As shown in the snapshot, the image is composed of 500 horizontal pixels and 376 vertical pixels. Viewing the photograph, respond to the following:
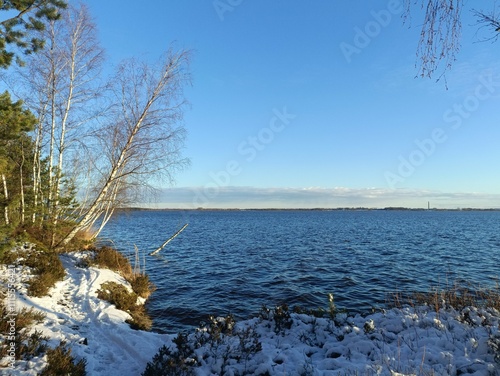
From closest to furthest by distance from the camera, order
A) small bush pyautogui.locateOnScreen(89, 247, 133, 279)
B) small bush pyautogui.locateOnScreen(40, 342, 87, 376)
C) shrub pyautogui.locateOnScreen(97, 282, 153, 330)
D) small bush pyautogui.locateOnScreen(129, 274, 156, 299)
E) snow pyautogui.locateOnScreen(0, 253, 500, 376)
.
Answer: snow pyautogui.locateOnScreen(0, 253, 500, 376), small bush pyautogui.locateOnScreen(40, 342, 87, 376), shrub pyautogui.locateOnScreen(97, 282, 153, 330), small bush pyautogui.locateOnScreen(129, 274, 156, 299), small bush pyautogui.locateOnScreen(89, 247, 133, 279)

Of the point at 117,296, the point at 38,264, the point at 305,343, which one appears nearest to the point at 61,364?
the point at 305,343

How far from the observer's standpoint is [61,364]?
17.7 feet

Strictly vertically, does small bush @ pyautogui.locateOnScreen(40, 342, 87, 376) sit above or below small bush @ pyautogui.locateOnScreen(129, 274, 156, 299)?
above

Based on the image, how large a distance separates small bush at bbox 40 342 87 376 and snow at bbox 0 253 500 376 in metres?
0.19

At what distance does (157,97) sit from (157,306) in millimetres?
9462

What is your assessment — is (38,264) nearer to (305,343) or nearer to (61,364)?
(61,364)

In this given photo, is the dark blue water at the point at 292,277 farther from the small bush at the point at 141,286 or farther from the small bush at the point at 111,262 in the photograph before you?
the small bush at the point at 111,262

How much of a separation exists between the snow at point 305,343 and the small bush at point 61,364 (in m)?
0.19

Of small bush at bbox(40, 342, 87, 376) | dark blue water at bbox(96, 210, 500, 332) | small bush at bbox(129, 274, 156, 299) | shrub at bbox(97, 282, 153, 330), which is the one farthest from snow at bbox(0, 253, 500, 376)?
small bush at bbox(129, 274, 156, 299)

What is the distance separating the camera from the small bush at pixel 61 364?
5270mm

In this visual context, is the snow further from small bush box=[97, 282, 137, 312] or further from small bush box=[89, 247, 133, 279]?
small bush box=[89, 247, 133, 279]

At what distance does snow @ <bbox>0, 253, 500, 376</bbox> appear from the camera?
494cm

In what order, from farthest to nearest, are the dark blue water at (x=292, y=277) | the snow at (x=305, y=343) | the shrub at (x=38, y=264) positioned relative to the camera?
the dark blue water at (x=292, y=277) → the shrub at (x=38, y=264) → the snow at (x=305, y=343)

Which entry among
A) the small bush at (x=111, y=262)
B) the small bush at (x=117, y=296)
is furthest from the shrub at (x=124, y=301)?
the small bush at (x=111, y=262)
